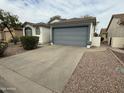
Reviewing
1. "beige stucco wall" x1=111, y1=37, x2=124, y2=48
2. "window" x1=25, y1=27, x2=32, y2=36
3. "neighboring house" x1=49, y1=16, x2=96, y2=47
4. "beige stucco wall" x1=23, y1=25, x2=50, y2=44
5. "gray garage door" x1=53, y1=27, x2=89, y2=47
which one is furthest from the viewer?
"window" x1=25, y1=27, x2=32, y2=36

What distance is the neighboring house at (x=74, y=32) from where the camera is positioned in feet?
36.7

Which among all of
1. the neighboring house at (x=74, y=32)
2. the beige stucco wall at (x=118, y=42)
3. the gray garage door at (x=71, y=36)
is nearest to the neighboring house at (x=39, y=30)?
the neighboring house at (x=74, y=32)

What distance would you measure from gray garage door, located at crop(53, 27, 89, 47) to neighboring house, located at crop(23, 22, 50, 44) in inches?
89.4

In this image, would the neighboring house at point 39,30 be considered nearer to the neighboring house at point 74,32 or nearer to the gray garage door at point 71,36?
the neighboring house at point 74,32

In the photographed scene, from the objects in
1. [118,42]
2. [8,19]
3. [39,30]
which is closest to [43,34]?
[39,30]

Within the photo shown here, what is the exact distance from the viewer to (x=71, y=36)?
492 inches

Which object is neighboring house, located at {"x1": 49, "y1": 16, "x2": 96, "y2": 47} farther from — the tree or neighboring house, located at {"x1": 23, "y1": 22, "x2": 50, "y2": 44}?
the tree

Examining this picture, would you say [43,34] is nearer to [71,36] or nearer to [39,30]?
[39,30]

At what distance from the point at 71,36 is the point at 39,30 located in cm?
580

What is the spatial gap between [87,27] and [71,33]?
88.7 inches

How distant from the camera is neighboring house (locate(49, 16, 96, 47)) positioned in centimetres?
1119

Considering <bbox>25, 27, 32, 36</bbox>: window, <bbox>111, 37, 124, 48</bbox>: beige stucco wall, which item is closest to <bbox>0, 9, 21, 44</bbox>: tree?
<bbox>25, 27, 32, 36</bbox>: window

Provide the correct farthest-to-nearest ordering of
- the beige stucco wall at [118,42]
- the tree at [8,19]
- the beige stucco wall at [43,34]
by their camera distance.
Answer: the beige stucco wall at [43,34] < the tree at [8,19] < the beige stucco wall at [118,42]

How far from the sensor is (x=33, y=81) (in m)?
3.74
